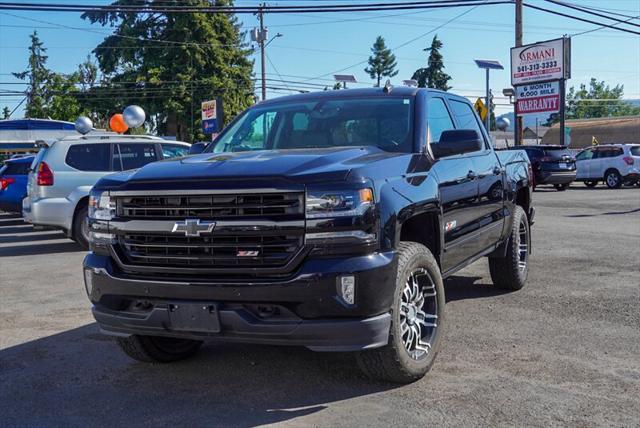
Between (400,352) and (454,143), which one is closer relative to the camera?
(400,352)

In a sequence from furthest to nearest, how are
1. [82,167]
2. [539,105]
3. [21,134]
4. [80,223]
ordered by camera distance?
[21,134], [539,105], [82,167], [80,223]

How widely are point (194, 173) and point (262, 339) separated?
42.1 inches

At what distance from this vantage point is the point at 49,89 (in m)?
56.4

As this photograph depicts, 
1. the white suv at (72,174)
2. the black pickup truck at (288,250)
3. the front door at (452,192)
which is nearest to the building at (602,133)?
the white suv at (72,174)

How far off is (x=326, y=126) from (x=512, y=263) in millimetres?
2779

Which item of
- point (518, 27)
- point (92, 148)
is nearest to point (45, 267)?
point (92, 148)

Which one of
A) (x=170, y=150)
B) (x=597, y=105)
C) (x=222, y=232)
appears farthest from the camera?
(x=597, y=105)

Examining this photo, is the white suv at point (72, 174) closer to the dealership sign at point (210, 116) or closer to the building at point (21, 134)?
the dealership sign at point (210, 116)

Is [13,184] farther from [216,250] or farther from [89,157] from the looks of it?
[216,250]

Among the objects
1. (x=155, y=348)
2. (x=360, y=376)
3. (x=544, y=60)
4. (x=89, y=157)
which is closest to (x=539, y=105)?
(x=544, y=60)

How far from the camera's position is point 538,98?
33.5 m

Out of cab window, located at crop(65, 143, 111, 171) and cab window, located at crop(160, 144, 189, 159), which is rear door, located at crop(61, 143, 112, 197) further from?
cab window, located at crop(160, 144, 189, 159)

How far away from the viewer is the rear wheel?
89.2 ft

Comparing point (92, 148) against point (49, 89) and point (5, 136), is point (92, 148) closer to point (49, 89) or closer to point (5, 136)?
point (5, 136)
